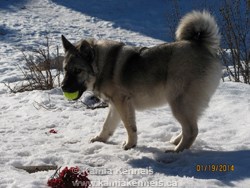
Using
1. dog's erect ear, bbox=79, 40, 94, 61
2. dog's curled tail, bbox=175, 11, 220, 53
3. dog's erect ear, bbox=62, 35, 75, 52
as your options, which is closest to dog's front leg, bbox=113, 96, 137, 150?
dog's erect ear, bbox=79, 40, 94, 61

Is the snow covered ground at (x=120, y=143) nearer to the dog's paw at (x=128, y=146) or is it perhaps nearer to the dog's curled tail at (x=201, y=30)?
the dog's paw at (x=128, y=146)

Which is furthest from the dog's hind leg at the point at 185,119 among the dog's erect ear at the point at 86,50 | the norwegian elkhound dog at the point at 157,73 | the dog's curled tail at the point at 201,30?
the dog's erect ear at the point at 86,50

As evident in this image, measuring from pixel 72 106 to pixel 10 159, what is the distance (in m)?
2.38

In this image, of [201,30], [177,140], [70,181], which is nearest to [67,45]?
[201,30]

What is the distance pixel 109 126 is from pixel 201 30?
147 centimetres

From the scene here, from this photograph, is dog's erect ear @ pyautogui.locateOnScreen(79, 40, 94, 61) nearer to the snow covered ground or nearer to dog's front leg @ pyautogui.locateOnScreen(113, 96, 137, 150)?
dog's front leg @ pyautogui.locateOnScreen(113, 96, 137, 150)

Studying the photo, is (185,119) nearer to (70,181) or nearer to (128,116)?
(128,116)

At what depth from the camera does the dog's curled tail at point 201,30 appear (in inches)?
171

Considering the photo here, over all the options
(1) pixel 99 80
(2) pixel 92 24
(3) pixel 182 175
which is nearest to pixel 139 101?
(1) pixel 99 80

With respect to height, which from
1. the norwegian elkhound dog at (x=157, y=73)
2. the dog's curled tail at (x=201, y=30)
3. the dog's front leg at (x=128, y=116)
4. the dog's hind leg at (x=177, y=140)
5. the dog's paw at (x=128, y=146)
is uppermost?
the dog's curled tail at (x=201, y=30)

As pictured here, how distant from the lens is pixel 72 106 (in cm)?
→ 627

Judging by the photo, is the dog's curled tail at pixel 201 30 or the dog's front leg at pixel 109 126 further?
the dog's front leg at pixel 109 126

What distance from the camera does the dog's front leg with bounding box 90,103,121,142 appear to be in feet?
15.6

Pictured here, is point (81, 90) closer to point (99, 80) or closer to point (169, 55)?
point (99, 80)
